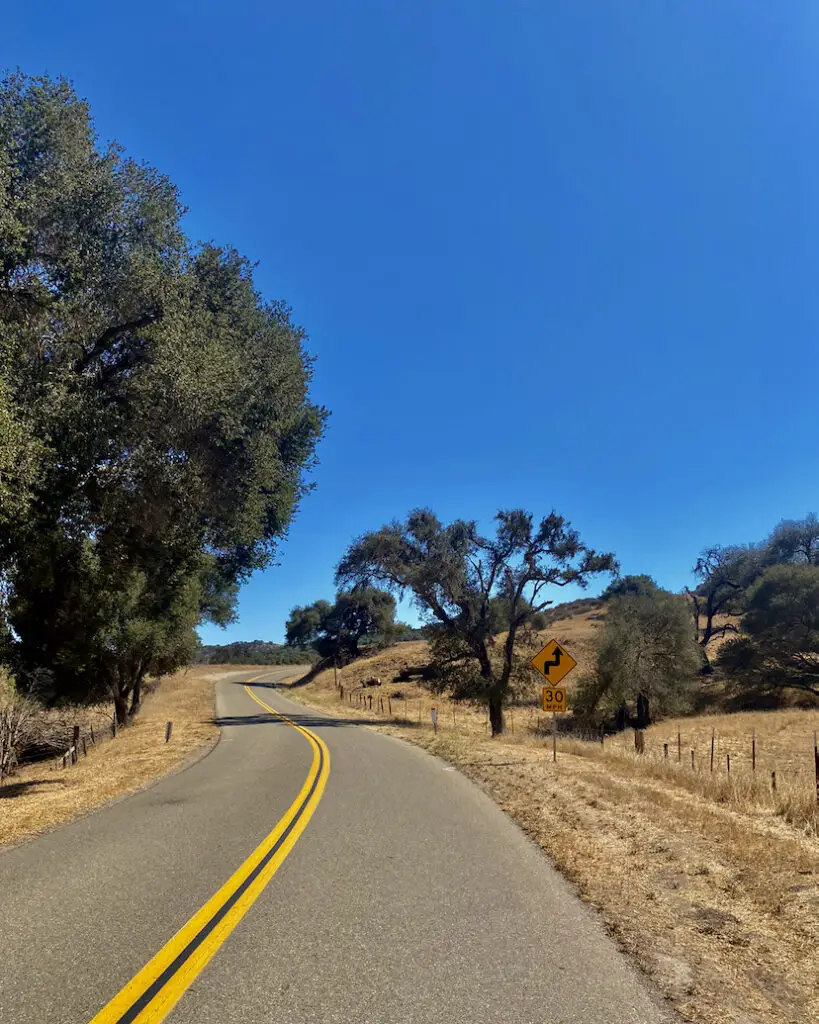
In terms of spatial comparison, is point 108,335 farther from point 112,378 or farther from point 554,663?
point 554,663

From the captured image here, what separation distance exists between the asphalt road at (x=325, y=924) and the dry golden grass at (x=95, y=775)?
2.45 feet

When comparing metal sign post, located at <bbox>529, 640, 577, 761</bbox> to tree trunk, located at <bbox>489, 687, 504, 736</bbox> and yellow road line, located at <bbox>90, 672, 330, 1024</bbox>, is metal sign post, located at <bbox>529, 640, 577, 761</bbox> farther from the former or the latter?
tree trunk, located at <bbox>489, 687, 504, 736</bbox>

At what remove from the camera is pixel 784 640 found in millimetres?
47969

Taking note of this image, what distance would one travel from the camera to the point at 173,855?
6.99m

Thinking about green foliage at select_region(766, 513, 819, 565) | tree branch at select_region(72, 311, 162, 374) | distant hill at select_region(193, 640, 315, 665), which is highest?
green foliage at select_region(766, 513, 819, 565)

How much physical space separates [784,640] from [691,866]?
48.0 metres

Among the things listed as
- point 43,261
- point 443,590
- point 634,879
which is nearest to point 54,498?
point 43,261

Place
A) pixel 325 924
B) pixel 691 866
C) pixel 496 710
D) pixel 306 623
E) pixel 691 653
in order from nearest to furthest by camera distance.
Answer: pixel 325 924 < pixel 691 866 < pixel 496 710 < pixel 691 653 < pixel 306 623

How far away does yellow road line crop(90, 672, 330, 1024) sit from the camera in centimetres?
361

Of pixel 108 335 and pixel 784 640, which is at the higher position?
pixel 108 335

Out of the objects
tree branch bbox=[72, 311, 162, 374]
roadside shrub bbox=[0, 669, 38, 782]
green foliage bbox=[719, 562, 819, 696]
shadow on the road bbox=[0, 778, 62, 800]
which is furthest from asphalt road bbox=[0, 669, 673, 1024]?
green foliage bbox=[719, 562, 819, 696]

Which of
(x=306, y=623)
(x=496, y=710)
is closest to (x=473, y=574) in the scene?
(x=496, y=710)

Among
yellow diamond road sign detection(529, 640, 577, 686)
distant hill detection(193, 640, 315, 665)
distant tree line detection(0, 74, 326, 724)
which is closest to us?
distant tree line detection(0, 74, 326, 724)

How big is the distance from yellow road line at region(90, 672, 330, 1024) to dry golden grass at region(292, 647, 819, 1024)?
9.42ft
